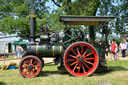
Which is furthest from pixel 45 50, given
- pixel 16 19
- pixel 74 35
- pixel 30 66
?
pixel 16 19

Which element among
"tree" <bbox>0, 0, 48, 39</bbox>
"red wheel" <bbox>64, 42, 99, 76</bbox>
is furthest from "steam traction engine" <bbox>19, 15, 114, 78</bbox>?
"tree" <bbox>0, 0, 48, 39</bbox>

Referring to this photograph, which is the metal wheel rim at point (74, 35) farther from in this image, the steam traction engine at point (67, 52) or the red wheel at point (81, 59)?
the red wheel at point (81, 59)

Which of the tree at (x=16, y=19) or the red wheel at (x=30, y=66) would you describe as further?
the tree at (x=16, y=19)

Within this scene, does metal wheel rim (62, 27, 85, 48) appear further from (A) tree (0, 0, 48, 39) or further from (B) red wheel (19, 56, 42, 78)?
(A) tree (0, 0, 48, 39)

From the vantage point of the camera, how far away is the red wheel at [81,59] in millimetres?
5062

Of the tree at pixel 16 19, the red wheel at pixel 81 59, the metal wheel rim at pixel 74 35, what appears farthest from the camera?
the tree at pixel 16 19

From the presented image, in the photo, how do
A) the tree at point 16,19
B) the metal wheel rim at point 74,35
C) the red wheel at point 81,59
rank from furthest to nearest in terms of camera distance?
the tree at point 16,19, the metal wheel rim at point 74,35, the red wheel at point 81,59

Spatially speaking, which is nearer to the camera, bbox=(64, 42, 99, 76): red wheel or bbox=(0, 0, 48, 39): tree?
bbox=(64, 42, 99, 76): red wheel

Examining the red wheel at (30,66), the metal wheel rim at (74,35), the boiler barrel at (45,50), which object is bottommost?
the red wheel at (30,66)

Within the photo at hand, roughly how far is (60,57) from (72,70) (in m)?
0.62

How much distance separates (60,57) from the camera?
539 centimetres

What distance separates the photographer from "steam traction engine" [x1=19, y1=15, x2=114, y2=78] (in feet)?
16.7

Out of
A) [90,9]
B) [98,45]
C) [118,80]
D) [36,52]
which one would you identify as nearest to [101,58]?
[98,45]

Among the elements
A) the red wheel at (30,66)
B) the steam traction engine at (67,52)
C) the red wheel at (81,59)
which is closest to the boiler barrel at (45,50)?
the steam traction engine at (67,52)
